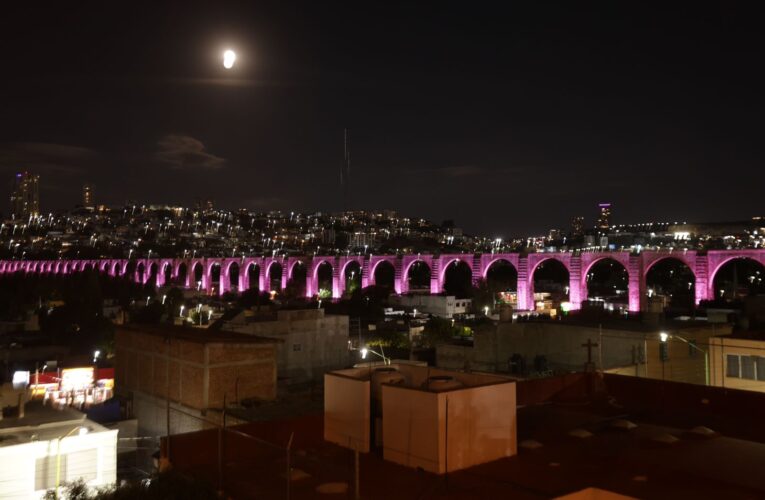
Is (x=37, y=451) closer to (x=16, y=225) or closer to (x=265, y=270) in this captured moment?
(x=265, y=270)

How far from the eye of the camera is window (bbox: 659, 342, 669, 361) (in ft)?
39.3

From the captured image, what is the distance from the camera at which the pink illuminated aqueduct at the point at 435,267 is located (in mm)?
39469

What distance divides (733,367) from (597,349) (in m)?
2.61

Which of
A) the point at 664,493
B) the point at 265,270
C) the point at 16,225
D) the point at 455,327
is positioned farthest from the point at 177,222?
the point at 664,493

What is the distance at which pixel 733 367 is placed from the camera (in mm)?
11375

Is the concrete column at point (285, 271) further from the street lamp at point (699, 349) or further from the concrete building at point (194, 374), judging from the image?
the street lamp at point (699, 349)

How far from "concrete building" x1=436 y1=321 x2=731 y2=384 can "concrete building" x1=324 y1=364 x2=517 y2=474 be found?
15.8 ft

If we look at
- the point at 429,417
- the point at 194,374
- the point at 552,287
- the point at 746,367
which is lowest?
the point at 194,374

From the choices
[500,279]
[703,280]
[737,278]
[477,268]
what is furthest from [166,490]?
[500,279]

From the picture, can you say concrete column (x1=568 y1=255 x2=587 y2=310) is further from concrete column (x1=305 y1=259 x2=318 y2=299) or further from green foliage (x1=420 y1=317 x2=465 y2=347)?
concrete column (x1=305 y1=259 x2=318 y2=299)

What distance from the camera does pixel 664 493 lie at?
464 centimetres

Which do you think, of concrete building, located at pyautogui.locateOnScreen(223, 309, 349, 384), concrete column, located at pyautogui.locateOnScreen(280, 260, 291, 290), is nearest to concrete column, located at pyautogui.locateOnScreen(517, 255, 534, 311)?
concrete building, located at pyautogui.locateOnScreen(223, 309, 349, 384)

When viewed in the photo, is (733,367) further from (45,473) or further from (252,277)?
(252,277)

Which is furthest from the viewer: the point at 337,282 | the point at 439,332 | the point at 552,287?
the point at 337,282
